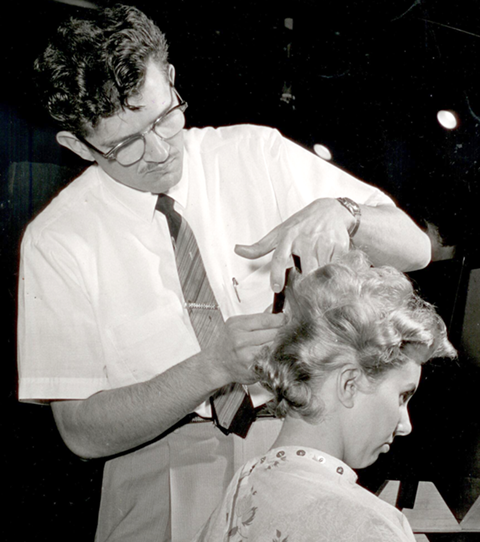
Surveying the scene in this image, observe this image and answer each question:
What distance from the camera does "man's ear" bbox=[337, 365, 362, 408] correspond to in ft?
3.94

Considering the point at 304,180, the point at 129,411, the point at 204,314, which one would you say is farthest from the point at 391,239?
the point at 129,411

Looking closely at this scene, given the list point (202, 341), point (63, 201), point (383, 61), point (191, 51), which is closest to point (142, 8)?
point (191, 51)

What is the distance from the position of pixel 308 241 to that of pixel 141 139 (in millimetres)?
509

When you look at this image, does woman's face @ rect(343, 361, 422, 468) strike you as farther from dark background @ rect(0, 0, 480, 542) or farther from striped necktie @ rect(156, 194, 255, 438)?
dark background @ rect(0, 0, 480, 542)

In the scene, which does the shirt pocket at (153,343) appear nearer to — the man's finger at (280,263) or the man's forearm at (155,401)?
the man's forearm at (155,401)

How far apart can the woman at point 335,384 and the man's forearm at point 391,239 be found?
117 millimetres

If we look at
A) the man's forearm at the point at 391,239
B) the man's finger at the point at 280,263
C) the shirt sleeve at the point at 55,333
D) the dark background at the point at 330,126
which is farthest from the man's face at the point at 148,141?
→ the man's forearm at the point at 391,239

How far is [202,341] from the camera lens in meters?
1.42

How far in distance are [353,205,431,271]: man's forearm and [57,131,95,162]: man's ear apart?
75 cm

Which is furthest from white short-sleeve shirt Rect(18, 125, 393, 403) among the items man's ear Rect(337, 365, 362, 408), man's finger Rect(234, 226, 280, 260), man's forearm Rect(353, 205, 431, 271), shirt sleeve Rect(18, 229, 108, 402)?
man's ear Rect(337, 365, 362, 408)

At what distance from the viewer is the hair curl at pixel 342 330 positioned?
3.88 feet

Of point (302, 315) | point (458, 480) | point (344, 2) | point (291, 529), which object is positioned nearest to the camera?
point (291, 529)

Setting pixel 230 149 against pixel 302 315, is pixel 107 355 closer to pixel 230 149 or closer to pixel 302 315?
pixel 302 315

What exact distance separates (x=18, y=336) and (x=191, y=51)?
94cm
